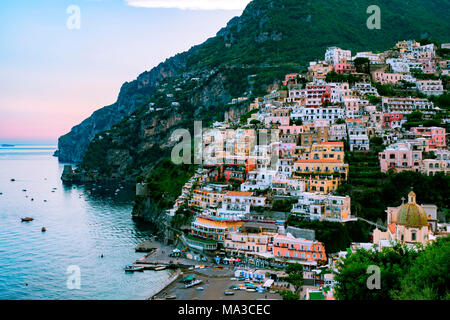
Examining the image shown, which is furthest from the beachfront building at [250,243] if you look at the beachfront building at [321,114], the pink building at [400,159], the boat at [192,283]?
the beachfront building at [321,114]

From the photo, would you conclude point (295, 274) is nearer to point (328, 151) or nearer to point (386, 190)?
point (386, 190)

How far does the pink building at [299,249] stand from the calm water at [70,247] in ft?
37.0

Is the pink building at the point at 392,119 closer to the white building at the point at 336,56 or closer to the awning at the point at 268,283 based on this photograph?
the white building at the point at 336,56

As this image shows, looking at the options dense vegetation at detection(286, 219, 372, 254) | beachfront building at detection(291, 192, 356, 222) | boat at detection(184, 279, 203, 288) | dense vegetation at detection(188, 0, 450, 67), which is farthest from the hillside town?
dense vegetation at detection(188, 0, 450, 67)

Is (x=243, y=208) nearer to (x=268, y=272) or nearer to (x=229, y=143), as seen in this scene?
(x=268, y=272)


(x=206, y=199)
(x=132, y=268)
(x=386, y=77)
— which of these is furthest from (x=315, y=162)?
(x=386, y=77)

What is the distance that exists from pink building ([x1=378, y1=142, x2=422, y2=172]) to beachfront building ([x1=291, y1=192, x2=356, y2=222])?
29.0ft

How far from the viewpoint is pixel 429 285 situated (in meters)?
15.3

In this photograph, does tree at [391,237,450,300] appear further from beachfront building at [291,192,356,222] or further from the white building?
the white building

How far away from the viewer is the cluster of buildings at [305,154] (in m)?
43.7

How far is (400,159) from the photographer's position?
49.2 m

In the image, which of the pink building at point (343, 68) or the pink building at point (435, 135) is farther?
the pink building at point (343, 68)

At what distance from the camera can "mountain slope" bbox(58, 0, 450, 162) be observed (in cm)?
12262
